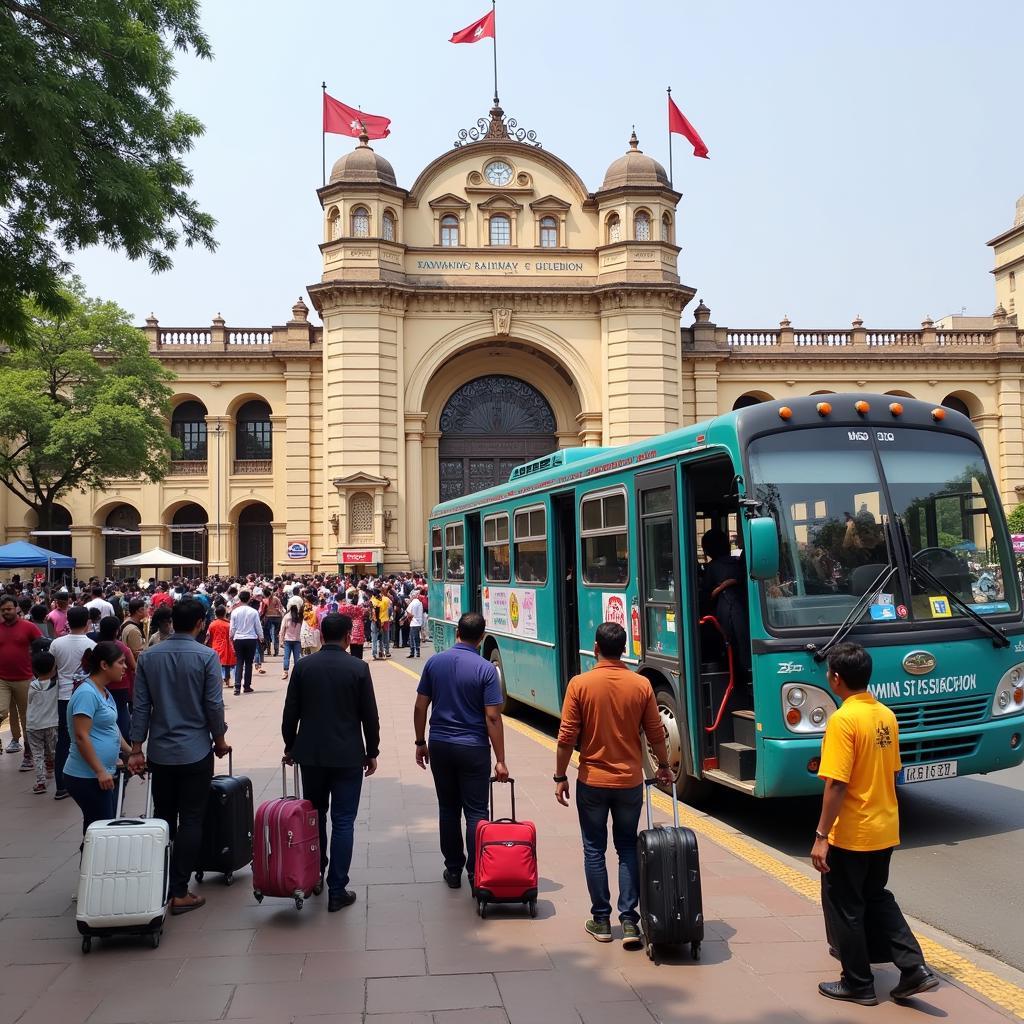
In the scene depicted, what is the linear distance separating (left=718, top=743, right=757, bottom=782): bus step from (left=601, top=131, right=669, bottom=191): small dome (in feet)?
93.8

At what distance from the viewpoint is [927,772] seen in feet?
22.3

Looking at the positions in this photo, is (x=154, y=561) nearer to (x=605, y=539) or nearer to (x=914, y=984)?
(x=605, y=539)

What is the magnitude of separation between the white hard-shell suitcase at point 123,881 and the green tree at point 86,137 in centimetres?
519

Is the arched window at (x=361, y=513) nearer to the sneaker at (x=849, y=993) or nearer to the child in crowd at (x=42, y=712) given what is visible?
the child in crowd at (x=42, y=712)

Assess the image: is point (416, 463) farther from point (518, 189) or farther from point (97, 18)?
point (97, 18)

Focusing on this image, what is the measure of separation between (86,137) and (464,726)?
22.1ft

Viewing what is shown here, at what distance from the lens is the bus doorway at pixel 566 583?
10961mm

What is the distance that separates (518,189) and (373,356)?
26.7 feet

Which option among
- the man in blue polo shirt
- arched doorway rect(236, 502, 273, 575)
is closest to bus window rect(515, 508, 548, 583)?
the man in blue polo shirt

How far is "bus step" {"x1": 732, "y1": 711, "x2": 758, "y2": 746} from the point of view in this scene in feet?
24.0

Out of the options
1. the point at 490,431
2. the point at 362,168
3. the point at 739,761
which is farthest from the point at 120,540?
the point at 739,761

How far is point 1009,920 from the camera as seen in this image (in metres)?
5.63

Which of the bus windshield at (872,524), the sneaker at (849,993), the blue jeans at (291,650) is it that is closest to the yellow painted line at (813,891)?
the sneaker at (849,993)

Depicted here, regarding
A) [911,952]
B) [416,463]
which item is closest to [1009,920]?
[911,952]
